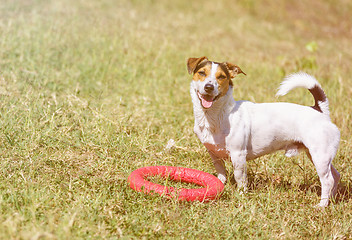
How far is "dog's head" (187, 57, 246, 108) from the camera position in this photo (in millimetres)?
4191

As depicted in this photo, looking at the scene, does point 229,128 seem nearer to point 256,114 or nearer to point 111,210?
point 256,114

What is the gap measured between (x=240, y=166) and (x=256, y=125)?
460 millimetres

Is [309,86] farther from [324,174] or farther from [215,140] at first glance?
[215,140]

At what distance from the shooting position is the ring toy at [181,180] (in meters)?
4.01

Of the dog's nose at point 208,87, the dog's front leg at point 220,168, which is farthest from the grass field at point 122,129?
the dog's nose at point 208,87

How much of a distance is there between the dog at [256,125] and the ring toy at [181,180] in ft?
→ 1.03

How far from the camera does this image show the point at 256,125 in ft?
14.6

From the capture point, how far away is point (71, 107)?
578 cm

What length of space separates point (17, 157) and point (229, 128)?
2241mm

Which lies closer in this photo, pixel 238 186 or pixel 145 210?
pixel 145 210

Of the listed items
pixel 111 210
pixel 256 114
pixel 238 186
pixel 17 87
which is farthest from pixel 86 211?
pixel 17 87

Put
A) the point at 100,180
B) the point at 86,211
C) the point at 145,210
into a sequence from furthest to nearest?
the point at 100,180 < the point at 145,210 < the point at 86,211

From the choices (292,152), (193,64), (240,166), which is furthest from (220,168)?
(193,64)

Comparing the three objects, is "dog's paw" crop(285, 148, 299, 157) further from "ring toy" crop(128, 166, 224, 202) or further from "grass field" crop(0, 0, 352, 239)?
"ring toy" crop(128, 166, 224, 202)
